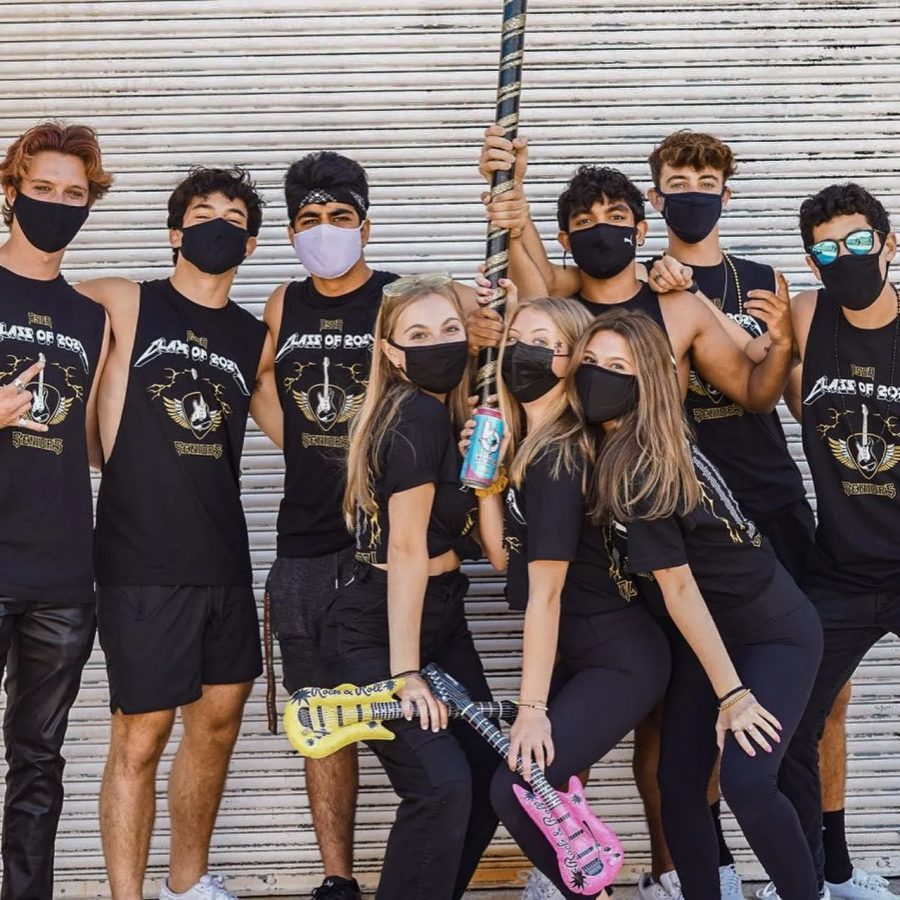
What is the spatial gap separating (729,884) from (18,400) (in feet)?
10.0

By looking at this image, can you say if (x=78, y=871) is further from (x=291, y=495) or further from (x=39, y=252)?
(x=39, y=252)

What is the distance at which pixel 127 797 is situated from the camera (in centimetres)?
442

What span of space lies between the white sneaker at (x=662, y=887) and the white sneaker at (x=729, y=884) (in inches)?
6.4

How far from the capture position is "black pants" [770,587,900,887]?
429cm

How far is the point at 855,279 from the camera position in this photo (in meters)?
4.21

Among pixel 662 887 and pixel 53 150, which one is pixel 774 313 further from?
pixel 53 150

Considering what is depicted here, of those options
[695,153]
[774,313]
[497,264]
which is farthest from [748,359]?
[497,264]

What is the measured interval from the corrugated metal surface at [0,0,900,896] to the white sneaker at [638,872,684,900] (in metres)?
0.46

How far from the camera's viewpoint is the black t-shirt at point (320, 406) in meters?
4.57

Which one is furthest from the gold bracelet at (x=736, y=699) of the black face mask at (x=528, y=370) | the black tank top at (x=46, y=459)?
the black tank top at (x=46, y=459)

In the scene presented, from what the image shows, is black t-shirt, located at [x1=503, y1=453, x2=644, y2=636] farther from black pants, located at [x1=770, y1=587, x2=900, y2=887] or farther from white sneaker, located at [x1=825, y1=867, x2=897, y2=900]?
white sneaker, located at [x1=825, y1=867, x2=897, y2=900]

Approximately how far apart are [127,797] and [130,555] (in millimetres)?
850

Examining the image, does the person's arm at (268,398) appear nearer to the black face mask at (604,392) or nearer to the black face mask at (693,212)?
the black face mask at (604,392)

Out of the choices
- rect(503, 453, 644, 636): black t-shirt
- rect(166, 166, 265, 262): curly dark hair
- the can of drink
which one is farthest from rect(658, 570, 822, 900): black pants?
rect(166, 166, 265, 262): curly dark hair
